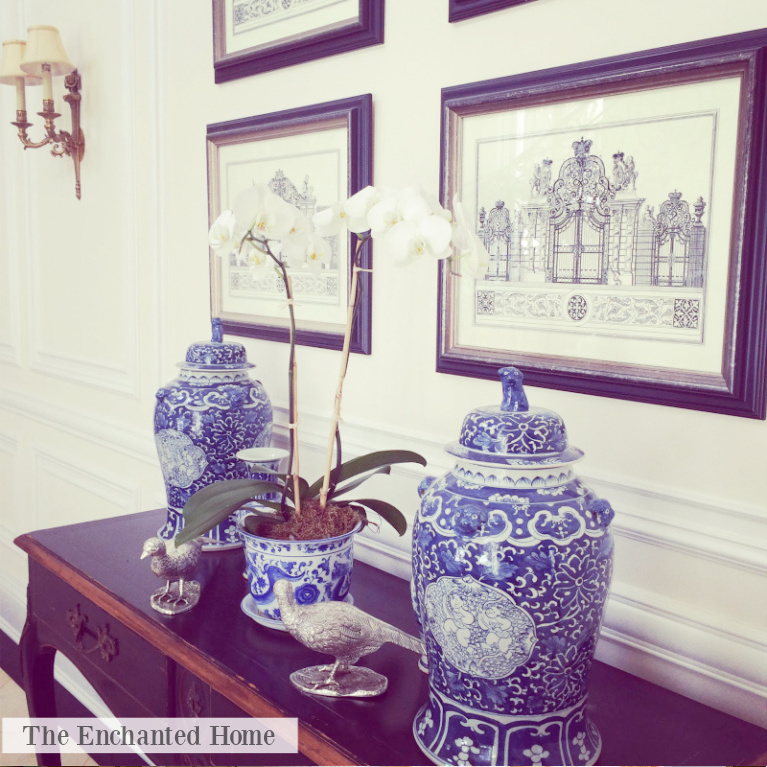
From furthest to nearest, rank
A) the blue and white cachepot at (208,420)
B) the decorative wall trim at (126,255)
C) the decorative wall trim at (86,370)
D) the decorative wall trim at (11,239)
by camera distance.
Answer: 1. the decorative wall trim at (11,239)
2. the decorative wall trim at (86,370)
3. the decorative wall trim at (126,255)
4. the blue and white cachepot at (208,420)

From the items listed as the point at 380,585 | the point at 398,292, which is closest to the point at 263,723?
the point at 380,585

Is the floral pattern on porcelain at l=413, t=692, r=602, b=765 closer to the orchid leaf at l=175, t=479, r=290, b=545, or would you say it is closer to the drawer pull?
the orchid leaf at l=175, t=479, r=290, b=545

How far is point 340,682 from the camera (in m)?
0.73

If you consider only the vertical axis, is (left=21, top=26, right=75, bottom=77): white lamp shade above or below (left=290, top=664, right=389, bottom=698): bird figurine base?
above

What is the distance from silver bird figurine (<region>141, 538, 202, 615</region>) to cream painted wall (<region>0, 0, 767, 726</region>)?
0.28 metres

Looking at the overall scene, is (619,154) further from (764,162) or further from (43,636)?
(43,636)

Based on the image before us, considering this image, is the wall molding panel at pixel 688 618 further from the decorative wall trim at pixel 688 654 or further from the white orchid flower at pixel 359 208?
the white orchid flower at pixel 359 208

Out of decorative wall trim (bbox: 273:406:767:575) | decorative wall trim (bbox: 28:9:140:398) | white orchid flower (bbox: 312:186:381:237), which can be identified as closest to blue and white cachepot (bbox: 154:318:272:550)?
white orchid flower (bbox: 312:186:381:237)

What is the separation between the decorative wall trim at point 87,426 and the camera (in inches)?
63.6

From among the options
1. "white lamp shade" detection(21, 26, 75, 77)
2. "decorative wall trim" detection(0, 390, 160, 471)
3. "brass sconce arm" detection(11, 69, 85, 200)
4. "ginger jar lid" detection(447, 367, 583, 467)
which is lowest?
"decorative wall trim" detection(0, 390, 160, 471)

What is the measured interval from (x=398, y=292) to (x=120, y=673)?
602mm

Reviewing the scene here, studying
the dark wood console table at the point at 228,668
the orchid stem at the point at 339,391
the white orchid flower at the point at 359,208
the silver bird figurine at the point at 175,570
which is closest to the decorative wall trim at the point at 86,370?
the dark wood console table at the point at 228,668

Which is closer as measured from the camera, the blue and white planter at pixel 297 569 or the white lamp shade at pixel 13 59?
the blue and white planter at pixel 297 569

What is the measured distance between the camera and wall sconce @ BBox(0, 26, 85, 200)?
5.27 ft
